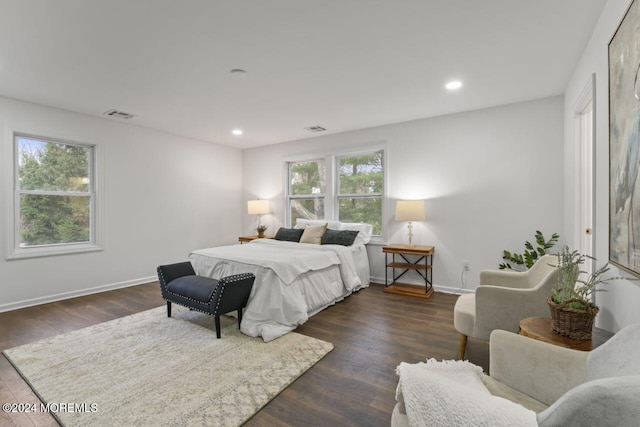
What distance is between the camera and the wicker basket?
61.7 inches

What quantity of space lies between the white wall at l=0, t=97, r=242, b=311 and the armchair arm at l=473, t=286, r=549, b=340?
489 centimetres

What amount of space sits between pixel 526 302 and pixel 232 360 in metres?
2.24

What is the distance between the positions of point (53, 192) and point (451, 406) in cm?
521

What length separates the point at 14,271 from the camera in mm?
3686

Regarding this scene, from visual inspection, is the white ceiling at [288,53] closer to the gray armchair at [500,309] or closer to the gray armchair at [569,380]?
the gray armchair at [500,309]

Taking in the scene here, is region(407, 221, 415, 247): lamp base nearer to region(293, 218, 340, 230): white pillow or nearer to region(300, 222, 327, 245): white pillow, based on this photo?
region(293, 218, 340, 230): white pillow

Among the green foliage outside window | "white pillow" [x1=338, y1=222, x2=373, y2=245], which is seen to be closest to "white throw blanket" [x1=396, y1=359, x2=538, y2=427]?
"white pillow" [x1=338, y1=222, x2=373, y2=245]

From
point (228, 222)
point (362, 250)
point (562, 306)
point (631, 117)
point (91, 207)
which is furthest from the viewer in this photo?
point (228, 222)

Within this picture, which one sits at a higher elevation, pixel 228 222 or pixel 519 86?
pixel 519 86

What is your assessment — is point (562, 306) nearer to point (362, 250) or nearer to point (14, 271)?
point (362, 250)

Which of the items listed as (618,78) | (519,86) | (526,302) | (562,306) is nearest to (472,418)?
(562,306)

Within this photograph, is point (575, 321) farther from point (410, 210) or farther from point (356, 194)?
point (356, 194)

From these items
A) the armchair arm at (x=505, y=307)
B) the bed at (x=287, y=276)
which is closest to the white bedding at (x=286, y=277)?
the bed at (x=287, y=276)

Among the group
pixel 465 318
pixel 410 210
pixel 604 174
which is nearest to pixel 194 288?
pixel 465 318
